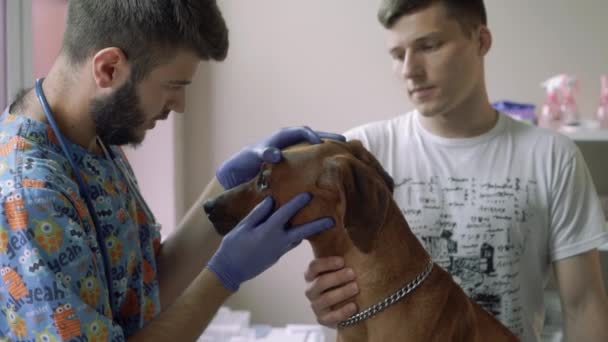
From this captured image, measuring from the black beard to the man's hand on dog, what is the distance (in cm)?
47

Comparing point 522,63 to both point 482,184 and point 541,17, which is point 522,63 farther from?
point 482,184

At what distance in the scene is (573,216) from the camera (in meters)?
1.45

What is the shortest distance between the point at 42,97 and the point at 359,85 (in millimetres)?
1956

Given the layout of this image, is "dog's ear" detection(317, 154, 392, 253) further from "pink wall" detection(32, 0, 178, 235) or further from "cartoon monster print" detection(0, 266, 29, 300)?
"pink wall" detection(32, 0, 178, 235)

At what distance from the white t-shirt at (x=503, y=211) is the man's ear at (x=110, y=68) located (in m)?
0.74

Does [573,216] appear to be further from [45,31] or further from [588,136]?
[45,31]

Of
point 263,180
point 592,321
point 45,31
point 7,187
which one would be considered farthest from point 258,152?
point 45,31

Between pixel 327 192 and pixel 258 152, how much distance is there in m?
0.22

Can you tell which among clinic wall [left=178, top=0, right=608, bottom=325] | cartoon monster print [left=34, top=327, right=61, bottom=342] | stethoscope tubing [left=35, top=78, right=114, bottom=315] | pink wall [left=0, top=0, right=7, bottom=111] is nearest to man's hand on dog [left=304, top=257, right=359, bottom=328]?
stethoscope tubing [left=35, top=78, right=114, bottom=315]

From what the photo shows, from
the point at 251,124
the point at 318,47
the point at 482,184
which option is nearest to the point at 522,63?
the point at 318,47

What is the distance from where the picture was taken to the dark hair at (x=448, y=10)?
1493mm

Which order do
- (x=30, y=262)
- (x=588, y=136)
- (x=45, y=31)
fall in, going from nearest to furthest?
1. (x=30, y=262)
2. (x=45, y=31)
3. (x=588, y=136)

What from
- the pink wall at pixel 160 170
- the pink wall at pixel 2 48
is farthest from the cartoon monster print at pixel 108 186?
the pink wall at pixel 160 170

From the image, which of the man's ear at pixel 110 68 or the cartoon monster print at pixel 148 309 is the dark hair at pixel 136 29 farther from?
the cartoon monster print at pixel 148 309
